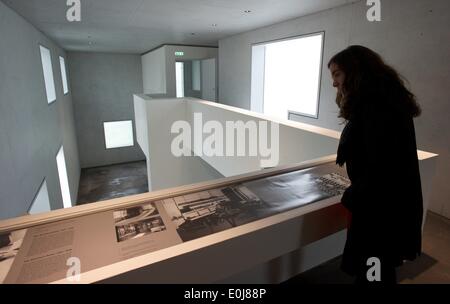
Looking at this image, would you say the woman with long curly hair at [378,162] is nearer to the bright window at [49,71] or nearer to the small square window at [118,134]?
the bright window at [49,71]

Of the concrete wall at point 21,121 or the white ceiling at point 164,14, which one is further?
the white ceiling at point 164,14

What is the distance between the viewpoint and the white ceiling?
10.6 feet

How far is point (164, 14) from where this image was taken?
12.5 feet

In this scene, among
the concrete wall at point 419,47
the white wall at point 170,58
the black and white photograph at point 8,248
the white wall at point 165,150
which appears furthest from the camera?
the white wall at point 170,58

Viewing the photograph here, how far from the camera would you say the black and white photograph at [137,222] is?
3.41ft

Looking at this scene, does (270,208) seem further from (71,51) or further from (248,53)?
(71,51)

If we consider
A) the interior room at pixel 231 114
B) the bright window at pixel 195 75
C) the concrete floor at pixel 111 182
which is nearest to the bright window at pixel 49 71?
the interior room at pixel 231 114

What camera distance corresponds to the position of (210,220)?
1.15 metres

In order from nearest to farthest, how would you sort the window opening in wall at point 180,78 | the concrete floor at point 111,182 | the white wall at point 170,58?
the white wall at point 170,58 < the concrete floor at point 111,182 < the window opening in wall at point 180,78

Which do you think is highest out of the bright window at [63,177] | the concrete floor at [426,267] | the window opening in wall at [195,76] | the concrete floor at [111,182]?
the window opening in wall at [195,76]

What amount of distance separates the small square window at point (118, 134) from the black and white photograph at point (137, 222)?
10562 mm

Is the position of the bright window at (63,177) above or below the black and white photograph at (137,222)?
below

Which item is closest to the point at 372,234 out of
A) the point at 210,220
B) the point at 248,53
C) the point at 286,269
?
the point at 210,220

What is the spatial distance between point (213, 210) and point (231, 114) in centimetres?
245
